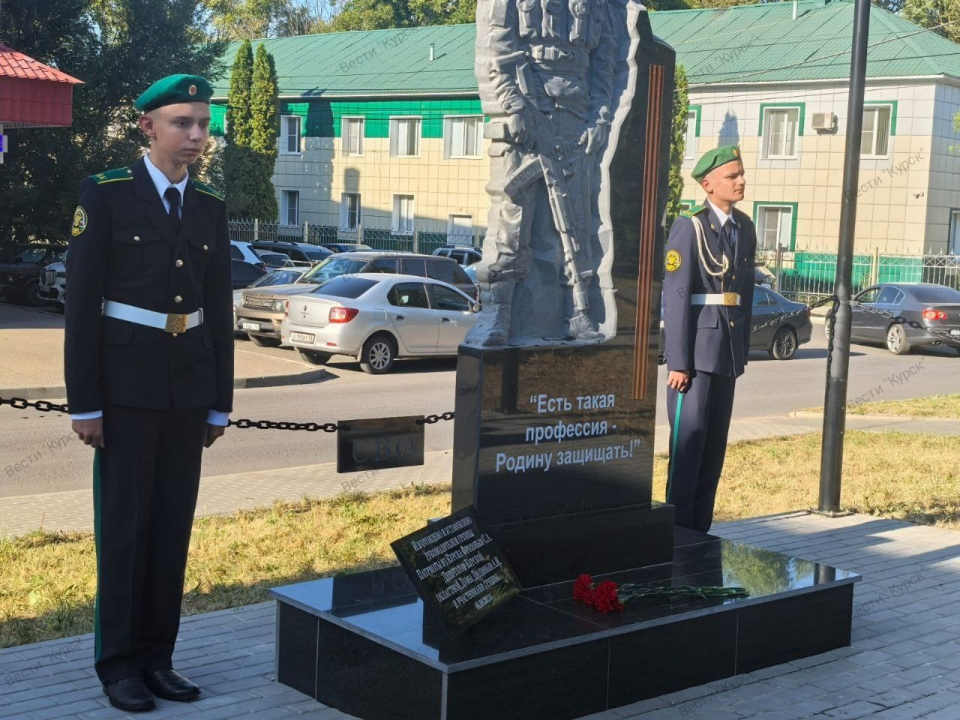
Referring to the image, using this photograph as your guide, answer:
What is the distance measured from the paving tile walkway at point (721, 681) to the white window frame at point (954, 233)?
31.3m

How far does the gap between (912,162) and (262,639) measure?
3218 cm

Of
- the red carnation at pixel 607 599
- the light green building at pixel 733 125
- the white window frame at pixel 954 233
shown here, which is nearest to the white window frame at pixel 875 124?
the light green building at pixel 733 125

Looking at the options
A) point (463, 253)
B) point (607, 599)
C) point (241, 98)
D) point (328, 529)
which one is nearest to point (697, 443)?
point (607, 599)

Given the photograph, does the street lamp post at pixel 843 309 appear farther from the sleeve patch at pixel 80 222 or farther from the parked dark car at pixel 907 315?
the parked dark car at pixel 907 315

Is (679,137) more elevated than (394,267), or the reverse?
(679,137)

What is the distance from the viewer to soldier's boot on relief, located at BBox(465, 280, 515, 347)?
589 centimetres

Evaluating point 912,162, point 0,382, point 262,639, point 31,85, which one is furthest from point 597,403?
point 912,162

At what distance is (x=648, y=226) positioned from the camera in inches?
255

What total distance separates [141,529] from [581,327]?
2.39 metres

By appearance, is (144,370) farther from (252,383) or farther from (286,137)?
(286,137)

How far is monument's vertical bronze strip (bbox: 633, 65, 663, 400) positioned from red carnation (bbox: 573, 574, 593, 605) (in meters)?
1.18

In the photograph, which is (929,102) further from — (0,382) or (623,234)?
(623,234)

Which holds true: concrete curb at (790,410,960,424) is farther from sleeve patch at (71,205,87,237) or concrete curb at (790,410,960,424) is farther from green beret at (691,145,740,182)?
sleeve patch at (71,205,87,237)

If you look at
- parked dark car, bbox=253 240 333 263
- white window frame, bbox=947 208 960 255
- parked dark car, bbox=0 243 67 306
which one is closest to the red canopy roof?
parked dark car, bbox=0 243 67 306
